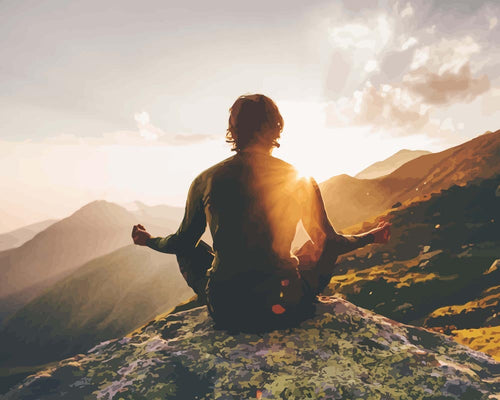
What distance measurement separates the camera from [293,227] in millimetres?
4840

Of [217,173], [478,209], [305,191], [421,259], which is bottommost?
[421,259]

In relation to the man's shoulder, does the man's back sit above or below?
below

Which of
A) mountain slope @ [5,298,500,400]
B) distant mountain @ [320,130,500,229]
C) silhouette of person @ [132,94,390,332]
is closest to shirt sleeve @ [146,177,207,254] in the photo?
silhouette of person @ [132,94,390,332]

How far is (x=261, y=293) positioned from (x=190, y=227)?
1368 mm

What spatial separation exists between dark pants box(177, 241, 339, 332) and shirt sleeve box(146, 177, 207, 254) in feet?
0.87

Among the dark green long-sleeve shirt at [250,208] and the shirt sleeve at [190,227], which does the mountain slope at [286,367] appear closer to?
the dark green long-sleeve shirt at [250,208]

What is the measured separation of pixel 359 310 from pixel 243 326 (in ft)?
7.02

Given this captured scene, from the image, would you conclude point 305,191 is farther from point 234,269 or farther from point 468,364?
point 468,364

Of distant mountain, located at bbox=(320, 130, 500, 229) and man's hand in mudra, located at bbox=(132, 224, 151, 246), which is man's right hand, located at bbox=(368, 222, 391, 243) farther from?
distant mountain, located at bbox=(320, 130, 500, 229)

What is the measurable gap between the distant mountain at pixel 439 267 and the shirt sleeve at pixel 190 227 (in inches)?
494

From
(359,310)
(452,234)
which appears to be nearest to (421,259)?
(452,234)

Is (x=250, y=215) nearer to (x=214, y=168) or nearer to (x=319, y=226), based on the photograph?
(x=214, y=168)

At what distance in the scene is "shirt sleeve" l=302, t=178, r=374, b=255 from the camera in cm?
497

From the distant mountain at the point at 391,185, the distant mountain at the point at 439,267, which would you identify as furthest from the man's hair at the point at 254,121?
the distant mountain at the point at 391,185
